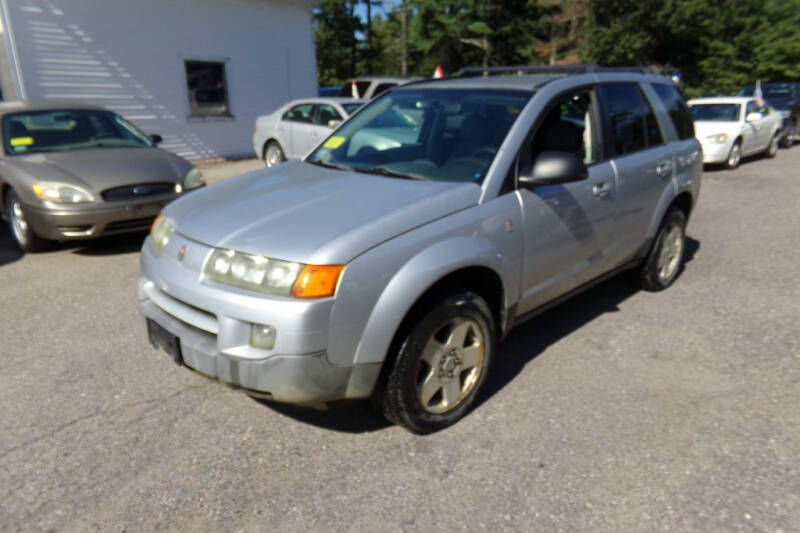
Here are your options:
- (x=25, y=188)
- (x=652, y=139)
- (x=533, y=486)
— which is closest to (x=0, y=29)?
→ (x=25, y=188)

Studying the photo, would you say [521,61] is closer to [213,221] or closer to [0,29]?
[0,29]

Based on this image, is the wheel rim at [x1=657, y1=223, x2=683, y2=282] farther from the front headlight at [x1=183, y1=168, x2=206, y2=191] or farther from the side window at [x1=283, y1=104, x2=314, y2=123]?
the side window at [x1=283, y1=104, x2=314, y2=123]

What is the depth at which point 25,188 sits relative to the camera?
19.3 ft

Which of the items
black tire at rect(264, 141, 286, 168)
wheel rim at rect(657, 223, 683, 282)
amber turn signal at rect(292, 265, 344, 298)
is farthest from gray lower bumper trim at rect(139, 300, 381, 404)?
black tire at rect(264, 141, 286, 168)

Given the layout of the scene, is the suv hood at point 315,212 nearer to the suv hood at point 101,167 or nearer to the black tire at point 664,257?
the black tire at point 664,257

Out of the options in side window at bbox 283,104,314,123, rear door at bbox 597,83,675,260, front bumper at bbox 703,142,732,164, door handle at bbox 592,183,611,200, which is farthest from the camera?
front bumper at bbox 703,142,732,164

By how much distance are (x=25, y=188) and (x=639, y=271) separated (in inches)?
228

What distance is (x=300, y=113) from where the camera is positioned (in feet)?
37.5

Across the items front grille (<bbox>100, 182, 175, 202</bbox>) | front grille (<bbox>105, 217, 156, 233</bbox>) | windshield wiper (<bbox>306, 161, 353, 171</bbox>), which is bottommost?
front grille (<bbox>105, 217, 156, 233</bbox>)

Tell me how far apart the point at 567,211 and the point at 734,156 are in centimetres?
1062

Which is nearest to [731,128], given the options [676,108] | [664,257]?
[676,108]

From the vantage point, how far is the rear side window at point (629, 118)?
13.3 feet

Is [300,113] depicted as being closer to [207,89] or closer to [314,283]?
[207,89]

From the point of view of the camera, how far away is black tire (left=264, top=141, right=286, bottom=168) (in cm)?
1201
